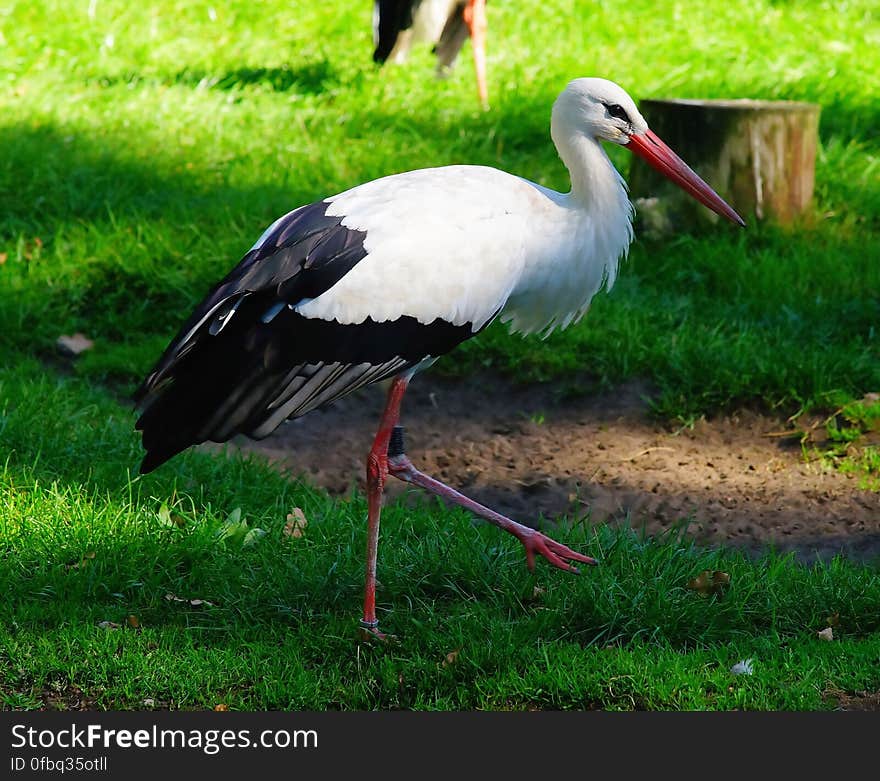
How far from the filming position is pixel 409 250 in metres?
3.13

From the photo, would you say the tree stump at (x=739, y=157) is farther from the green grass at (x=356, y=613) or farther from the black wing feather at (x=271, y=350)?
the black wing feather at (x=271, y=350)

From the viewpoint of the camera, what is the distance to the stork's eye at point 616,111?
11.3ft

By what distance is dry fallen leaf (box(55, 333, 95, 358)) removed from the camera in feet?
16.4

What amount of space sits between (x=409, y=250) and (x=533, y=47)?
4.93 meters

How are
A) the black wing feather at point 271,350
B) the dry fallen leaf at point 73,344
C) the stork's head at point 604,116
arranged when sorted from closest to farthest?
the black wing feather at point 271,350 < the stork's head at point 604,116 < the dry fallen leaf at point 73,344

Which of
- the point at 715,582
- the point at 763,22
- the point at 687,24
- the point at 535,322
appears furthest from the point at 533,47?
the point at 715,582

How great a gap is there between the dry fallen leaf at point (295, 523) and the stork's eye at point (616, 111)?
1.47 metres

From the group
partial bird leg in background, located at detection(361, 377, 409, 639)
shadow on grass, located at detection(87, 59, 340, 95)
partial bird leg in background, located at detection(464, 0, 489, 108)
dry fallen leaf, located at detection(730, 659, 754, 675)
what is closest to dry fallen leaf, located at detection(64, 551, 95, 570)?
partial bird leg in background, located at detection(361, 377, 409, 639)

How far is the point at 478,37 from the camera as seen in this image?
708 centimetres

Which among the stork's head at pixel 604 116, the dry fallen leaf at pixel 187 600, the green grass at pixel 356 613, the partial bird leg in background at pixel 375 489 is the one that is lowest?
the dry fallen leaf at pixel 187 600

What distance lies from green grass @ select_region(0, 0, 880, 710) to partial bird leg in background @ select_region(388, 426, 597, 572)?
0.18 feet

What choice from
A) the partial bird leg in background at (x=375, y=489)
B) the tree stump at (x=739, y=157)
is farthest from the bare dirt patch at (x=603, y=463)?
the tree stump at (x=739, y=157)

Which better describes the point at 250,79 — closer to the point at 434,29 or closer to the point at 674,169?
the point at 434,29

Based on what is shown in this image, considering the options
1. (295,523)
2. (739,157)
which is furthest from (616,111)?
(739,157)
